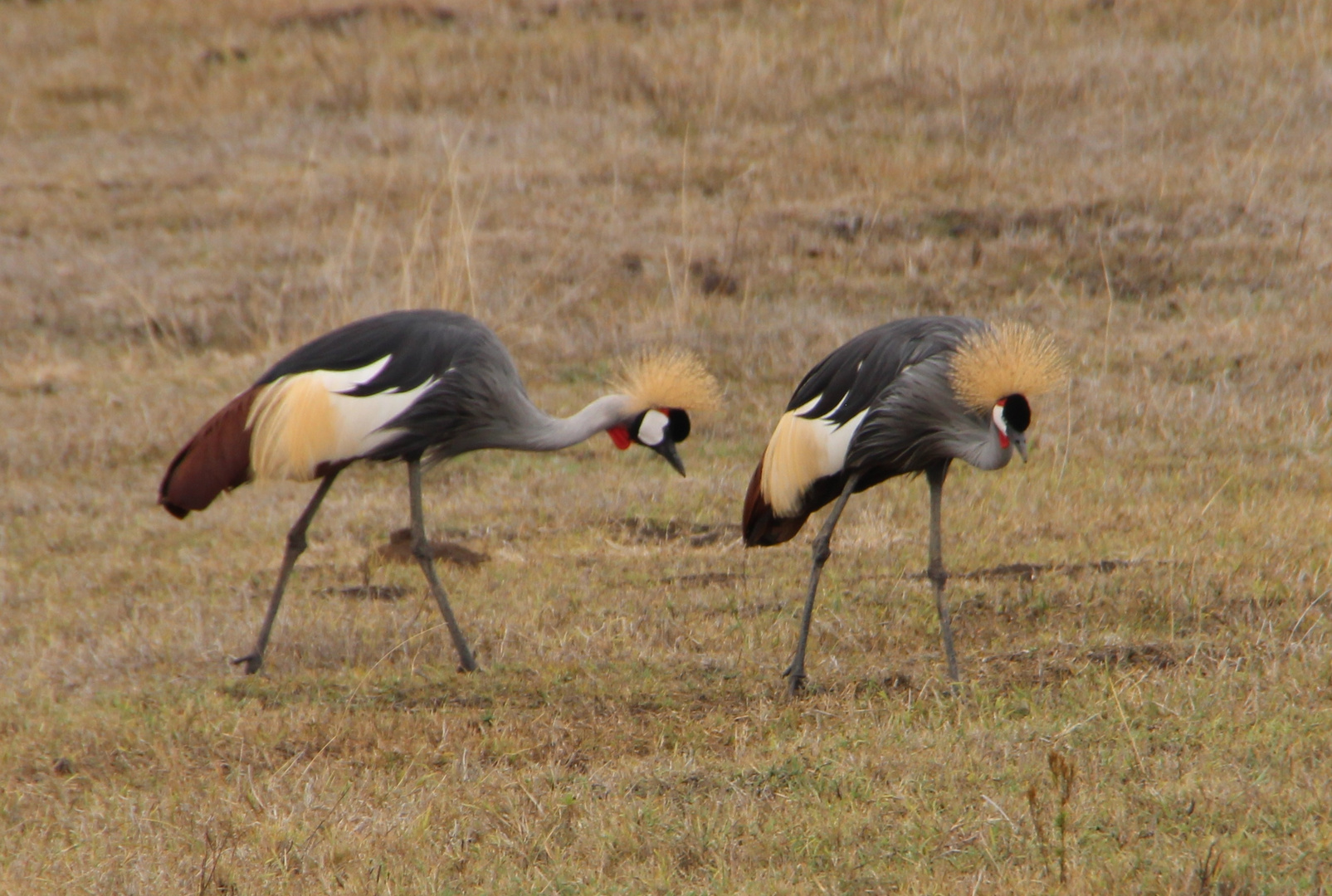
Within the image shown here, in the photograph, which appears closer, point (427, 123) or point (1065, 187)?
point (1065, 187)

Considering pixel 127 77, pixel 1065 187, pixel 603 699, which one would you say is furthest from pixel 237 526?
pixel 127 77

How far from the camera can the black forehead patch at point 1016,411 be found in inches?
191

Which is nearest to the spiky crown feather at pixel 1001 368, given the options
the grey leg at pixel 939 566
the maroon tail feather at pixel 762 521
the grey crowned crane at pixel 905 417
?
the grey crowned crane at pixel 905 417

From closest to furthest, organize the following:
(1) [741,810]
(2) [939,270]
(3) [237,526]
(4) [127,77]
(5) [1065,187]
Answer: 1. (1) [741,810]
2. (3) [237,526]
3. (2) [939,270]
4. (5) [1065,187]
5. (4) [127,77]

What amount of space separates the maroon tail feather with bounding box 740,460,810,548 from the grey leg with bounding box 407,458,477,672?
3.76ft

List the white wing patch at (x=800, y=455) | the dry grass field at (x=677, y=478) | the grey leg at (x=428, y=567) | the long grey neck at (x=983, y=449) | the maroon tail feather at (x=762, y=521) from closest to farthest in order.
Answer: the dry grass field at (x=677, y=478)
the long grey neck at (x=983, y=449)
the white wing patch at (x=800, y=455)
the grey leg at (x=428, y=567)
the maroon tail feather at (x=762, y=521)

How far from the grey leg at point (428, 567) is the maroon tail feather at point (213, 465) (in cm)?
63

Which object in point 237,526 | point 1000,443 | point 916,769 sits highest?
point 1000,443

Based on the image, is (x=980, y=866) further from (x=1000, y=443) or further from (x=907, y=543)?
(x=907, y=543)

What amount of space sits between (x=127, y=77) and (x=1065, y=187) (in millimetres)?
10551

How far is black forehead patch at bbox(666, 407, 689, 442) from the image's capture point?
5555 millimetres

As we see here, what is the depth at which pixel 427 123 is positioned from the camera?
14.6 meters

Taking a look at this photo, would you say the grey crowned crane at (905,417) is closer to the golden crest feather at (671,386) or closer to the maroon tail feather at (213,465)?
the golden crest feather at (671,386)

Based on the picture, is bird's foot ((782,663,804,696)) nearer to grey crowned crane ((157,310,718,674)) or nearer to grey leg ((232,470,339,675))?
grey crowned crane ((157,310,718,674))
